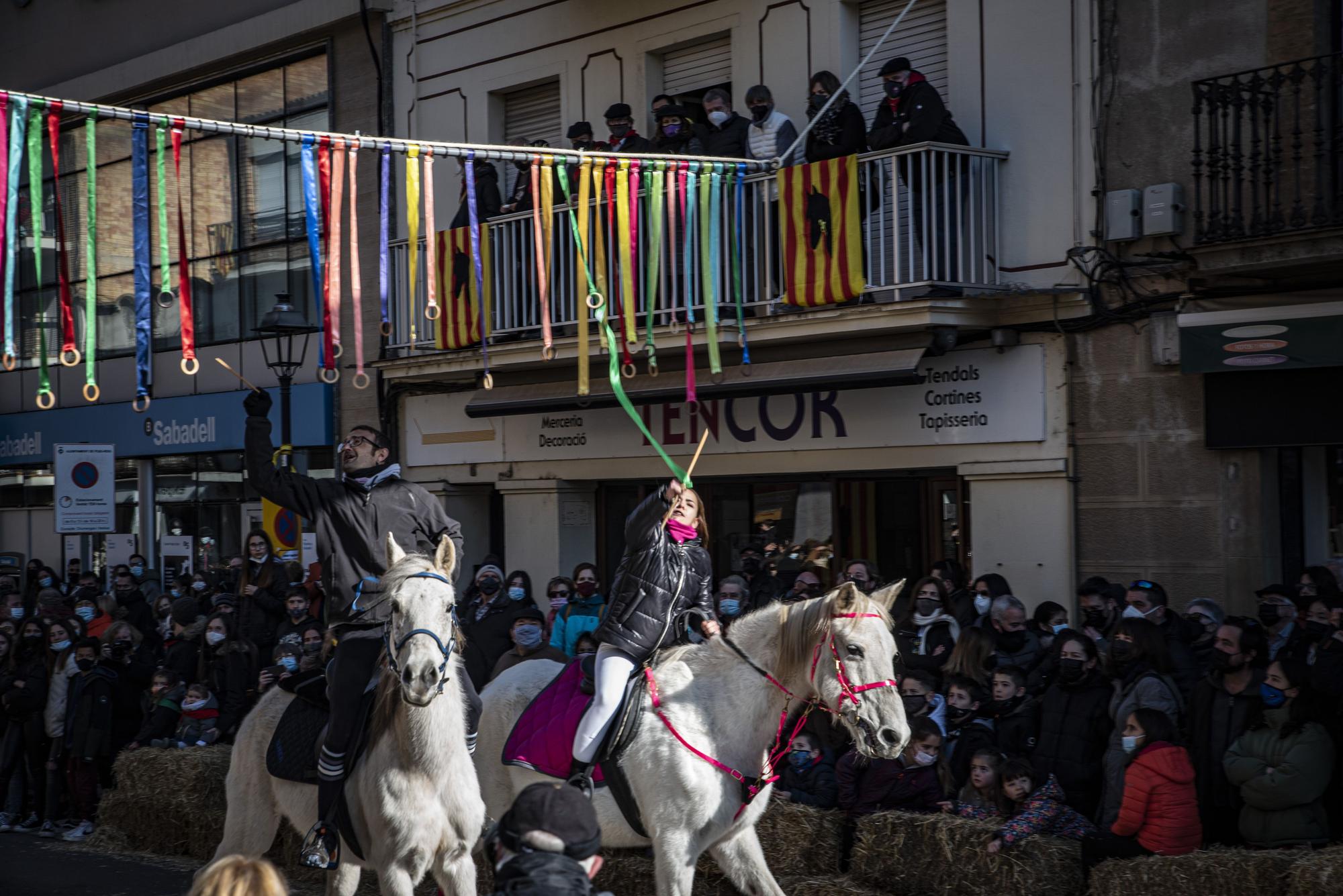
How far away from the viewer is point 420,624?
6.13 meters

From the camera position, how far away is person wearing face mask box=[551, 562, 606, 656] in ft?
39.2

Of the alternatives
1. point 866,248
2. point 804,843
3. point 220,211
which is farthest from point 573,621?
point 220,211

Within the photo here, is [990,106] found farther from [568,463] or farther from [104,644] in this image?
[104,644]

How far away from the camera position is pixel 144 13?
22.3 meters

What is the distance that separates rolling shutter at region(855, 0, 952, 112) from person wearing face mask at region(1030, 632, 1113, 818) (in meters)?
6.49

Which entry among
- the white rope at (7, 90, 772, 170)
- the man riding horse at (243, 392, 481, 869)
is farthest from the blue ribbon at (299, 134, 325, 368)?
the man riding horse at (243, 392, 481, 869)

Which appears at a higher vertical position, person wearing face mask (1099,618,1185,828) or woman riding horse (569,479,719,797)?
woman riding horse (569,479,719,797)

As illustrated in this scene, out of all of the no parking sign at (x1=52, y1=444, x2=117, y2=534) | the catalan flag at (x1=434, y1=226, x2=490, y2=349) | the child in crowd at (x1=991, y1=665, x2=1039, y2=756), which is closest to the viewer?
the child in crowd at (x1=991, y1=665, x2=1039, y2=756)

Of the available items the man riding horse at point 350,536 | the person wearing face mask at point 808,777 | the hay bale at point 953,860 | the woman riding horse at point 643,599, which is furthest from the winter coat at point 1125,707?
the man riding horse at point 350,536

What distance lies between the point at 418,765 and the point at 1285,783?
425 centimetres

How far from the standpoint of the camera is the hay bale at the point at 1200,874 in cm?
705

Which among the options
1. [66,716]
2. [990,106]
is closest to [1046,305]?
[990,106]

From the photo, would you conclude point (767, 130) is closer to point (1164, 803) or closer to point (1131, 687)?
point (1131, 687)

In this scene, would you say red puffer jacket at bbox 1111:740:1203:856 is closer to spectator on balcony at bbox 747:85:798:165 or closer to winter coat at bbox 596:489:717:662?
winter coat at bbox 596:489:717:662
